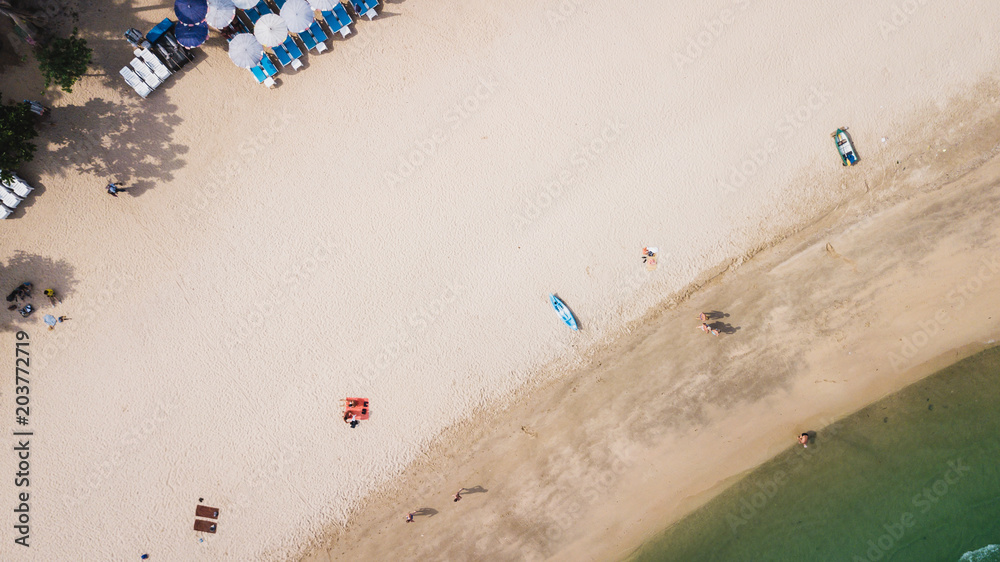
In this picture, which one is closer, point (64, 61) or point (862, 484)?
point (64, 61)

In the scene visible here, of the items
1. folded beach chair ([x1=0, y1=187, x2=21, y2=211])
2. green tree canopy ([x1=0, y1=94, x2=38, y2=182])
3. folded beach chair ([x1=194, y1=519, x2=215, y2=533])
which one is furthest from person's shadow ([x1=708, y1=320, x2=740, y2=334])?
folded beach chair ([x1=0, y1=187, x2=21, y2=211])

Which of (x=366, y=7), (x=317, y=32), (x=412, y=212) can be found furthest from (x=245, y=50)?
(x=412, y=212)

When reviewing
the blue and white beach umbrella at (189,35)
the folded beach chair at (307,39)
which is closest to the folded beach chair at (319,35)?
the folded beach chair at (307,39)

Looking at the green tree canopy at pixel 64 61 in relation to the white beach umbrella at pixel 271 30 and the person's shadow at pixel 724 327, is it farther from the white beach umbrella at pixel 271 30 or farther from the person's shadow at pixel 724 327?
the person's shadow at pixel 724 327

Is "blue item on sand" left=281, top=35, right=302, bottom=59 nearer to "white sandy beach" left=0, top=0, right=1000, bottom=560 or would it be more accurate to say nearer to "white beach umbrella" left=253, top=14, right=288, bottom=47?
"white beach umbrella" left=253, top=14, right=288, bottom=47

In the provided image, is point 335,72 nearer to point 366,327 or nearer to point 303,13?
point 303,13

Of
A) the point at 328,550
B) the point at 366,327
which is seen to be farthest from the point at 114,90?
the point at 328,550

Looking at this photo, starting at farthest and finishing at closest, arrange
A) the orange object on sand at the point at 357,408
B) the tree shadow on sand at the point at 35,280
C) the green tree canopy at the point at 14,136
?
the orange object on sand at the point at 357,408 < the tree shadow on sand at the point at 35,280 < the green tree canopy at the point at 14,136

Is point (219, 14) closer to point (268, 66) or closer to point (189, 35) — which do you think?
point (189, 35)
